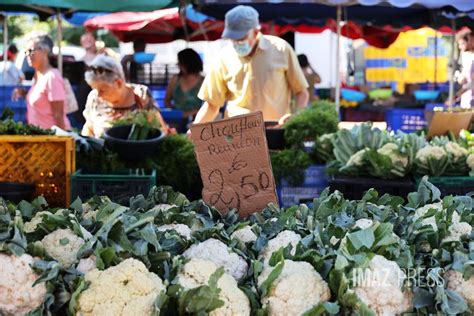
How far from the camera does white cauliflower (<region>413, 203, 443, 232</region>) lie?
102 inches

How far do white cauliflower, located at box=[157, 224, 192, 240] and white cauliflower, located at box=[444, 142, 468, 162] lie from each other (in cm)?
233

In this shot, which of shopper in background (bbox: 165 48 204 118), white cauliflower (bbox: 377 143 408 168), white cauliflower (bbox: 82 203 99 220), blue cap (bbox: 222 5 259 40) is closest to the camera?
white cauliflower (bbox: 82 203 99 220)

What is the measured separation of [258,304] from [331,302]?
192mm

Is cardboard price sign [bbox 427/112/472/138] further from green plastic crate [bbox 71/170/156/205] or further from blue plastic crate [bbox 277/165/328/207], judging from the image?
green plastic crate [bbox 71/170/156/205]

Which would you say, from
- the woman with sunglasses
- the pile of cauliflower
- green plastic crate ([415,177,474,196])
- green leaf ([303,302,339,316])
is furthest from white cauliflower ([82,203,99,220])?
the woman with sunglasses

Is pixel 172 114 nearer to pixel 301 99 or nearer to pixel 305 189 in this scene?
pixel 301 99

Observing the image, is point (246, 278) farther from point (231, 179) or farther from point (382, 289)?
point (231, 179)

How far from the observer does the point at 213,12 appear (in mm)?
9078

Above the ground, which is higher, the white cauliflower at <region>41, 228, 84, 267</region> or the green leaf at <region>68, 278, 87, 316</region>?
the white cauliflower at <region>41, 228, 84, 267</region>

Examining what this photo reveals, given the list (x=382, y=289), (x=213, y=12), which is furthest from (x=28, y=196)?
(x=213, y=12)

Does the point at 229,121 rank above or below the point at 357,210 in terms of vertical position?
above

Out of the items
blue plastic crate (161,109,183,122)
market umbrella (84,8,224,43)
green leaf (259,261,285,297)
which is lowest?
green leaf (259,261,285,297)

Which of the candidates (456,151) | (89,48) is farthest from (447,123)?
(89,48)

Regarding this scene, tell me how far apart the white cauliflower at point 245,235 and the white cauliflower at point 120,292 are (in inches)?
17.3
